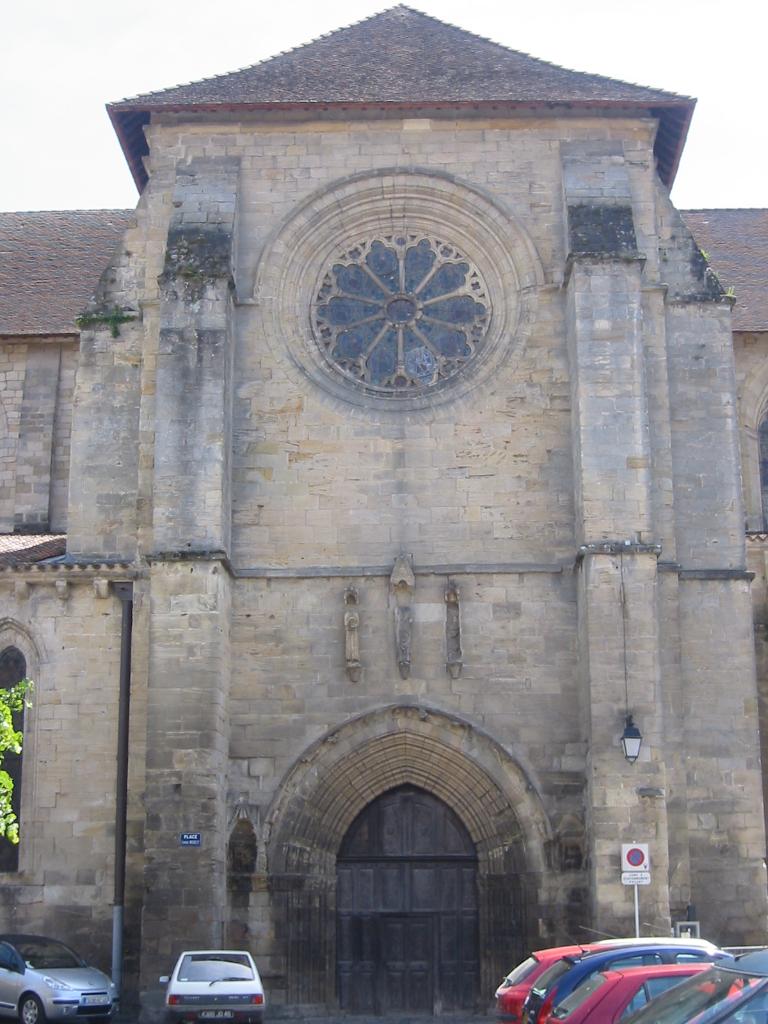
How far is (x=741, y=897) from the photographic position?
20.4 meters

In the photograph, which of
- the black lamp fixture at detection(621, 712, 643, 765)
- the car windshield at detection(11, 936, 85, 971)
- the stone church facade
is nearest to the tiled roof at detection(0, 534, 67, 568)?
the stone church facade

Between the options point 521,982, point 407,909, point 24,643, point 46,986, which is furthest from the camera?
point 24,643

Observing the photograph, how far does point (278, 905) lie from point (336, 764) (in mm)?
1919

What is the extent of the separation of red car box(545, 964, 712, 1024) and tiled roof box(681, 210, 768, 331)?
631 inches

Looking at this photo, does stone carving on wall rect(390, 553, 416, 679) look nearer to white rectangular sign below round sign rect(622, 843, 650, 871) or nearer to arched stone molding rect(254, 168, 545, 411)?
arched stone molding rect(254, 168, 545, 411)

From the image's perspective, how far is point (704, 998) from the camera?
8375 millimetres

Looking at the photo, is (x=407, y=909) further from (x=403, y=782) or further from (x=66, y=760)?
(x=66, y=760)

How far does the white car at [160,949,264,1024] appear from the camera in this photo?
53.1 feet

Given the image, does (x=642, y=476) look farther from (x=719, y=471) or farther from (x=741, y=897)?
(x=741, y=897)

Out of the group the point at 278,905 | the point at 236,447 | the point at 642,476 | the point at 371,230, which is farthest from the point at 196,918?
the point at 371,230

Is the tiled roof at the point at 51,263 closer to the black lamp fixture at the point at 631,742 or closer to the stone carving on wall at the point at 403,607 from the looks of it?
the stone carving on wall at the point at 403,607

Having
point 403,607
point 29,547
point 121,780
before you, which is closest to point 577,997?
point 403,607

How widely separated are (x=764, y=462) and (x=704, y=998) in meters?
19.1

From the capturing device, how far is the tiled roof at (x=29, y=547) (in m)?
21.8
